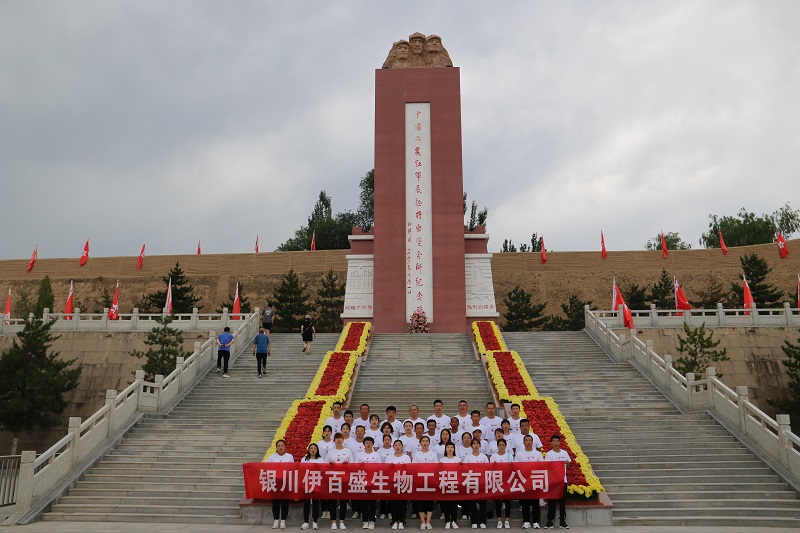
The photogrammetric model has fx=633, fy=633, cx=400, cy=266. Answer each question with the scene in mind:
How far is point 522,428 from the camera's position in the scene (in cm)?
634

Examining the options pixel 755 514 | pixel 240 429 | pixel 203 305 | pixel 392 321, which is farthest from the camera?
pixel 203 305

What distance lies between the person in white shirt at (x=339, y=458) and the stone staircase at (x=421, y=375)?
306 centimetres

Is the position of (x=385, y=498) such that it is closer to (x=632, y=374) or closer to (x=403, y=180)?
(x=632, y=374)

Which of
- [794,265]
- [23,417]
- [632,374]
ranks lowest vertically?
[23,417]

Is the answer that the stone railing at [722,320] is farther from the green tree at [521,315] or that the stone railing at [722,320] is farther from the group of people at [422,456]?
the group of people at [422,456]

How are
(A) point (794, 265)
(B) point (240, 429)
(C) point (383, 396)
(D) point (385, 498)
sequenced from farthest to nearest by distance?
1. (A) point (794, 265)
2. (C) point (383, 396)
3. (B) point (240, 429)
4. (D) point (385, 498)

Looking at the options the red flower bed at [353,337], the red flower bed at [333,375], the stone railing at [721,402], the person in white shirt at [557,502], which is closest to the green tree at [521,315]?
the stone railing at [721,402]

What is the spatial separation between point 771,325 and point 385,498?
1257 cm

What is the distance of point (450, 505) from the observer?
19.7 feet

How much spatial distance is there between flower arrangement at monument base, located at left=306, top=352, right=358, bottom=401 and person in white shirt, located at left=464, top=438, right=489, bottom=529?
3581mm

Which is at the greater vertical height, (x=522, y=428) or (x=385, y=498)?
(x=522, y=428)

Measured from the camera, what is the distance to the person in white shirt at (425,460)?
5945 mm

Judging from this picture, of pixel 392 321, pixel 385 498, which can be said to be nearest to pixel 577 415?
pixel 385 498

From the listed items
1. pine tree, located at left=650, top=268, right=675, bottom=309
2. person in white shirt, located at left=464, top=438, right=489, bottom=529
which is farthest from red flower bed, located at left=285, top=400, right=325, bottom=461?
pine tree, located at left=650, top=268, right=675, bottom=309
